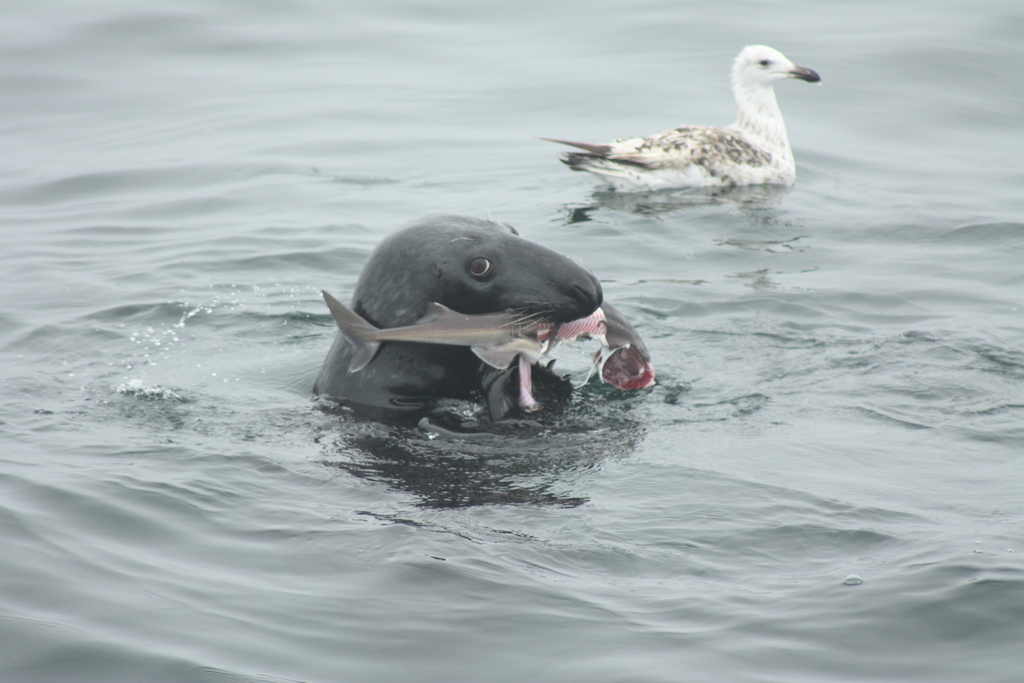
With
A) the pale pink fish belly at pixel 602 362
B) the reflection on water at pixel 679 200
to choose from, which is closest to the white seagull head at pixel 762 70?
the reflection on water at pixel 679 200

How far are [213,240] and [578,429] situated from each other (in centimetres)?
529

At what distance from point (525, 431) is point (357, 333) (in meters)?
0.81

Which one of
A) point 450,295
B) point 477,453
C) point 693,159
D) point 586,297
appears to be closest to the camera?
point 477,453

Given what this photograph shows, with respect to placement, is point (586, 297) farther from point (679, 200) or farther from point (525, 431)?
point (679, 200)

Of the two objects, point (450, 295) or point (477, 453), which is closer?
point (477, 453)

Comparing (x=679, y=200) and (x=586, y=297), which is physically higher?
(x=586, y=297)

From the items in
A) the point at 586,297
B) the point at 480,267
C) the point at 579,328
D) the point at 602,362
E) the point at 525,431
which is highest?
the point at 480,267

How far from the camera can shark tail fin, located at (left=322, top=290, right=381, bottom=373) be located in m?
4.89

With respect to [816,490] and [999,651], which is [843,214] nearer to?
[816,490]

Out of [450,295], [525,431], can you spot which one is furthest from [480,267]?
[525,431]

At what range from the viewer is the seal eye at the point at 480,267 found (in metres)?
5.05

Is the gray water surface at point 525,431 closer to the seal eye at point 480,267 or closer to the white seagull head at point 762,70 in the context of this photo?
the seal eye at point 480,267

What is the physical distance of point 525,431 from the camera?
5129mm

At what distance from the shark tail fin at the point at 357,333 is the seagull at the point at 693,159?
6191 millimetres
